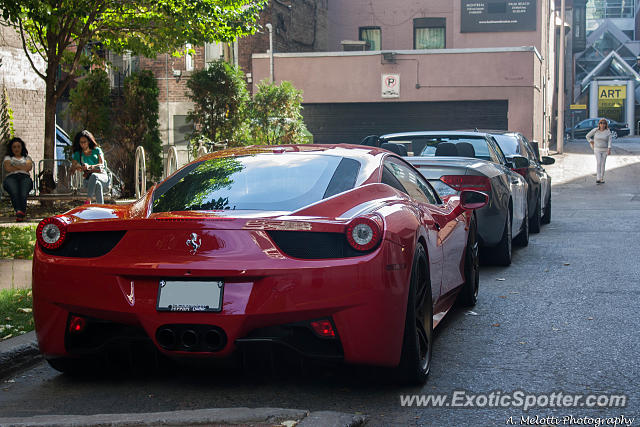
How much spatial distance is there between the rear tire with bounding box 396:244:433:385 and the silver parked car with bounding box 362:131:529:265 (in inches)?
151

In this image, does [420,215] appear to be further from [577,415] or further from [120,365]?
[120,365]

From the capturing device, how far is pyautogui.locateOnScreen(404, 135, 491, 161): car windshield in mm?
10688

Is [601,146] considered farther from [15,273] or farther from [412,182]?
[412,182]

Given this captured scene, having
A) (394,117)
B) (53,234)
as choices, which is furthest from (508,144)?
(394,117)

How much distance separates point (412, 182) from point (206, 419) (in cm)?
270

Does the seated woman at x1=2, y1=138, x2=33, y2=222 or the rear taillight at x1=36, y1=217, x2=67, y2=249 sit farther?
the seated woman at x1=2, y1=138, x2=33, y2=222

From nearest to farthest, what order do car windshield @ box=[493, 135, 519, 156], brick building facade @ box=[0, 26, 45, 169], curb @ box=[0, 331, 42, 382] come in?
curb @ box=[0, 331, 42, 382], car windshield @ box=[493, 135, 519, 156], brick building facade @ box=[0, 26, 45, 169]

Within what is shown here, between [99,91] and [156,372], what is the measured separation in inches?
709

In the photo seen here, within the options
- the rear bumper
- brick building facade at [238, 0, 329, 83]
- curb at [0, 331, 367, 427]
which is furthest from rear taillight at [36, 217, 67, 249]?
brick building facade at [238, 0, 329, 83]

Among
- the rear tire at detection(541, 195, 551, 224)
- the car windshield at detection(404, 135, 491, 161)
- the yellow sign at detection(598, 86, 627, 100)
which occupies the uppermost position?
the yellow sign at detection(598, 86, 627, 100)

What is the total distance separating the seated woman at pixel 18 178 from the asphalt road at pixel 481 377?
9.65 meters

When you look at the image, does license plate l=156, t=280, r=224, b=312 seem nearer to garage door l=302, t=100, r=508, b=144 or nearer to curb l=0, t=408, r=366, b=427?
curb l=0, t=408, r=366, b=427

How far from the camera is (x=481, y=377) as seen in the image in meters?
5.07

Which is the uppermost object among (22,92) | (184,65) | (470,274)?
(184,65)
